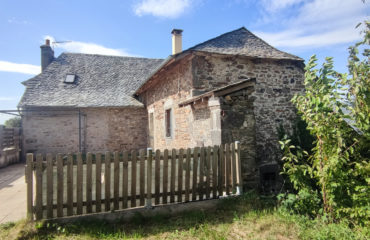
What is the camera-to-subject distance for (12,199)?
495 centimetres

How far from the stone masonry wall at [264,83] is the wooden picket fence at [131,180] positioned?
8.46ft

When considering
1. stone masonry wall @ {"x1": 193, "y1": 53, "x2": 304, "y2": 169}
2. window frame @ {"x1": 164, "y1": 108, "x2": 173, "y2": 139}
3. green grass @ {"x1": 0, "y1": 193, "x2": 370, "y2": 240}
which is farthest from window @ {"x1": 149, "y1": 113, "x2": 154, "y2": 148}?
green grass @ {"x1": 0, "y1": 193, "x2": 370, "y2": 240}

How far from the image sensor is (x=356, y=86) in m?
3.08

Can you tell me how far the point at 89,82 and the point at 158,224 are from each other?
11912mm

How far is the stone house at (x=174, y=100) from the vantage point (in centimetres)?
474

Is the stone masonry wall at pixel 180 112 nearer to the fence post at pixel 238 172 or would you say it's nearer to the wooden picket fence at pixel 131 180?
the fence post at pixel 238 172

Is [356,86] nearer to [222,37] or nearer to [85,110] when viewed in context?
[222,37]

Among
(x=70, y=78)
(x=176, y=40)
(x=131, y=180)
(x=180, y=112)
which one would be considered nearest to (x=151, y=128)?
(x=176, y=40)

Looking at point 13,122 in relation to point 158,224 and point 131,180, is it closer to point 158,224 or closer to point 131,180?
point 131,180

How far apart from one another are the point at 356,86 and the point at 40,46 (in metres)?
15.9

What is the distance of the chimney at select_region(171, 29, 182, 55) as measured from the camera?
9570mm

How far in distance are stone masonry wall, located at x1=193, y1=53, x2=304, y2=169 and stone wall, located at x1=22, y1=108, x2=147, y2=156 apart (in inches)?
275

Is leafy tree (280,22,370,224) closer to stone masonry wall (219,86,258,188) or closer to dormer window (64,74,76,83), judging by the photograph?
stone masonry wall (219,86,258,188)

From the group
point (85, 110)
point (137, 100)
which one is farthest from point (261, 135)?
point (85, 110)
